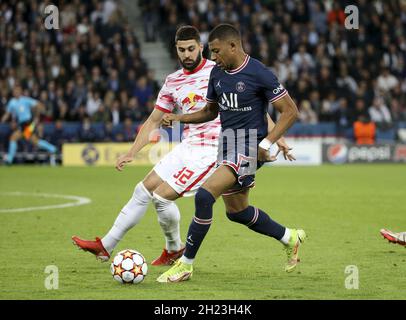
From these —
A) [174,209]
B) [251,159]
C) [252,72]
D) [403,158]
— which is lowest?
[403,158]

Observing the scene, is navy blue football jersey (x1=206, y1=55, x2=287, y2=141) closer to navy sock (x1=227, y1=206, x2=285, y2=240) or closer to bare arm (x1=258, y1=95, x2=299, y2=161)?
bare arm (x1=258, y1=95, x2=299, y2=161)

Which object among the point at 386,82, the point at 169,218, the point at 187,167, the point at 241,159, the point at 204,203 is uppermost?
the point at 241,159

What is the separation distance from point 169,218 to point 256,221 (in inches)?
38.3

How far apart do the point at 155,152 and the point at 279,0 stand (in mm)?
8783

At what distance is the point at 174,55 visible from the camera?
2886 centimetres

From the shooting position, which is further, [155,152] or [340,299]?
[155,152]

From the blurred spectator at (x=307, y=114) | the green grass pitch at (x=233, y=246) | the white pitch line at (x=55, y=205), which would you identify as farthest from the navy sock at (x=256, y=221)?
the blurred spectator at (x=307, y=114)

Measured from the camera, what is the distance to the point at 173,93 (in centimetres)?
902

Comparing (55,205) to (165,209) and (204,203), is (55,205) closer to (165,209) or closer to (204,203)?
(165,209)

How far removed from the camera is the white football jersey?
8875 mm

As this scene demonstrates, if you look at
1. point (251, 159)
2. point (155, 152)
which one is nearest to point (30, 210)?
point (251, 159)

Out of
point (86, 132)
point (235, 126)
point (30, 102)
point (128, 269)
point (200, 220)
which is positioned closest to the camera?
point (128, 269)

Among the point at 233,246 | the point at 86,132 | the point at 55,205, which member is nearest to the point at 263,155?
the point at 233,246

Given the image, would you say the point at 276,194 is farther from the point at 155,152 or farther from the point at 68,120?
the point at 68,120
